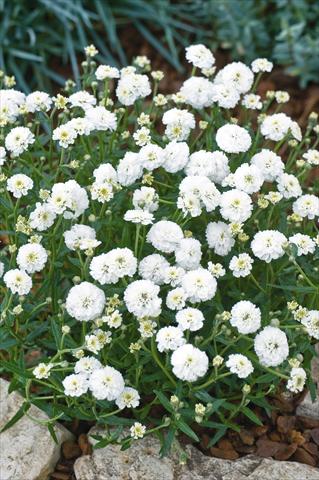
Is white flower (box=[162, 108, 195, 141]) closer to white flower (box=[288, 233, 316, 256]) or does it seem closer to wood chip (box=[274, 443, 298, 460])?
white flower (box=[288, 233, 316, 256])

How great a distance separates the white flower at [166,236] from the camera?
2465 mm

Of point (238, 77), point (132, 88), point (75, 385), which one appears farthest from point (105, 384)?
point (238, 77)

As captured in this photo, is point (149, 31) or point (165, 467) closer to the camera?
point (165, 467)

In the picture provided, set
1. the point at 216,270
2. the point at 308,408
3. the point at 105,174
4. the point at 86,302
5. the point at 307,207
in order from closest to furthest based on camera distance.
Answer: the point at 86,302
the point at 216,270
the point at 105,174
the point at 307,207
the point at 308,408

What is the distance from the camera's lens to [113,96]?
4.74 metres

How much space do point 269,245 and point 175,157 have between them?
389mm

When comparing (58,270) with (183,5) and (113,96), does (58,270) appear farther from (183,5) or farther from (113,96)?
(183,5)

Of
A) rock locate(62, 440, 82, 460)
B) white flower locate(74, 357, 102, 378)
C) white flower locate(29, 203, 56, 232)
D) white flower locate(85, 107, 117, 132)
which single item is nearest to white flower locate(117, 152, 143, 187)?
white flower locate(85, 107, 117, 132)

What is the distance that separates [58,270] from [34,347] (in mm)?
253

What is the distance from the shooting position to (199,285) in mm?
2375

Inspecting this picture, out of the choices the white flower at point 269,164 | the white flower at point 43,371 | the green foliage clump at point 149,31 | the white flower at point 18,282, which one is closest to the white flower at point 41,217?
the white flower at point 18,282

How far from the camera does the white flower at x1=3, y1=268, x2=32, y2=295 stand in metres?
2.41

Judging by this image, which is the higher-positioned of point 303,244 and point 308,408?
point 303,244

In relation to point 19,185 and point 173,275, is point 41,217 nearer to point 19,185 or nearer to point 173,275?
point 19,185
